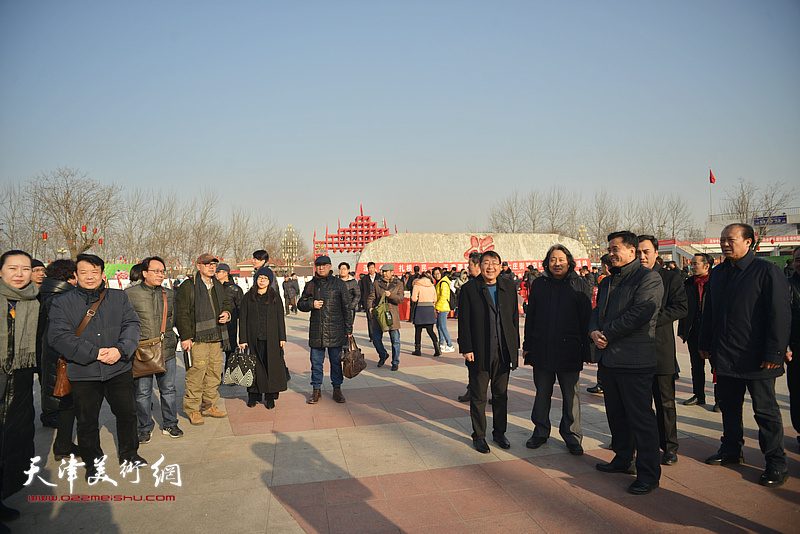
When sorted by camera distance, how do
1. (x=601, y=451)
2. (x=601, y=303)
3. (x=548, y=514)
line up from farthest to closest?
1. (x=601, y=451)
2. (x=601, y=303)
3. (x=548, y=514)

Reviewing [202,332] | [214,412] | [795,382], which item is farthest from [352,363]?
[795,382]

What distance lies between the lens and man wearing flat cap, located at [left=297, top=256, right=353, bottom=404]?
621 cm

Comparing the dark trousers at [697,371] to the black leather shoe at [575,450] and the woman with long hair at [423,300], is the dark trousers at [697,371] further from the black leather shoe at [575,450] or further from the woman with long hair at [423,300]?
the woman with long hair at [423,300]

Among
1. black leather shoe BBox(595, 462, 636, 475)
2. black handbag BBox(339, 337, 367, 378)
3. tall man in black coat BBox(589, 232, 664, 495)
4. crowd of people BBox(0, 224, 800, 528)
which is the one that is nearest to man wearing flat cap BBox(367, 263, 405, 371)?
black handbag BBox(339, 337, 367, 378)

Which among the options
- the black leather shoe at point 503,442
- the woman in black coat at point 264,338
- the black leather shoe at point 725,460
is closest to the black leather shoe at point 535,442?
the black leather shoe at point 503,442

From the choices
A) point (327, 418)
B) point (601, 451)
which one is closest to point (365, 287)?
point (327, 418)

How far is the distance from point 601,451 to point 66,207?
834 inches

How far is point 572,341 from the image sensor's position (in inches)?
174

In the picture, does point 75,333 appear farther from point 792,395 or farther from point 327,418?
point 792,395

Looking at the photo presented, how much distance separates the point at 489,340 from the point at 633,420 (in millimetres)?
1389

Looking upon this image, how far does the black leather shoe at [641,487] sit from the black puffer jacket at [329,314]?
3.74m

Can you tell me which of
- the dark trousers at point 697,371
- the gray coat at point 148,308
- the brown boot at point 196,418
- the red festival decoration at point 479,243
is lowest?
the brown boot at point 196,418

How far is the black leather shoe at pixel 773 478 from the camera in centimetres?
357

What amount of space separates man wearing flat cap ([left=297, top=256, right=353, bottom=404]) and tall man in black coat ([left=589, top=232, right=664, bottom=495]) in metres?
3.36
